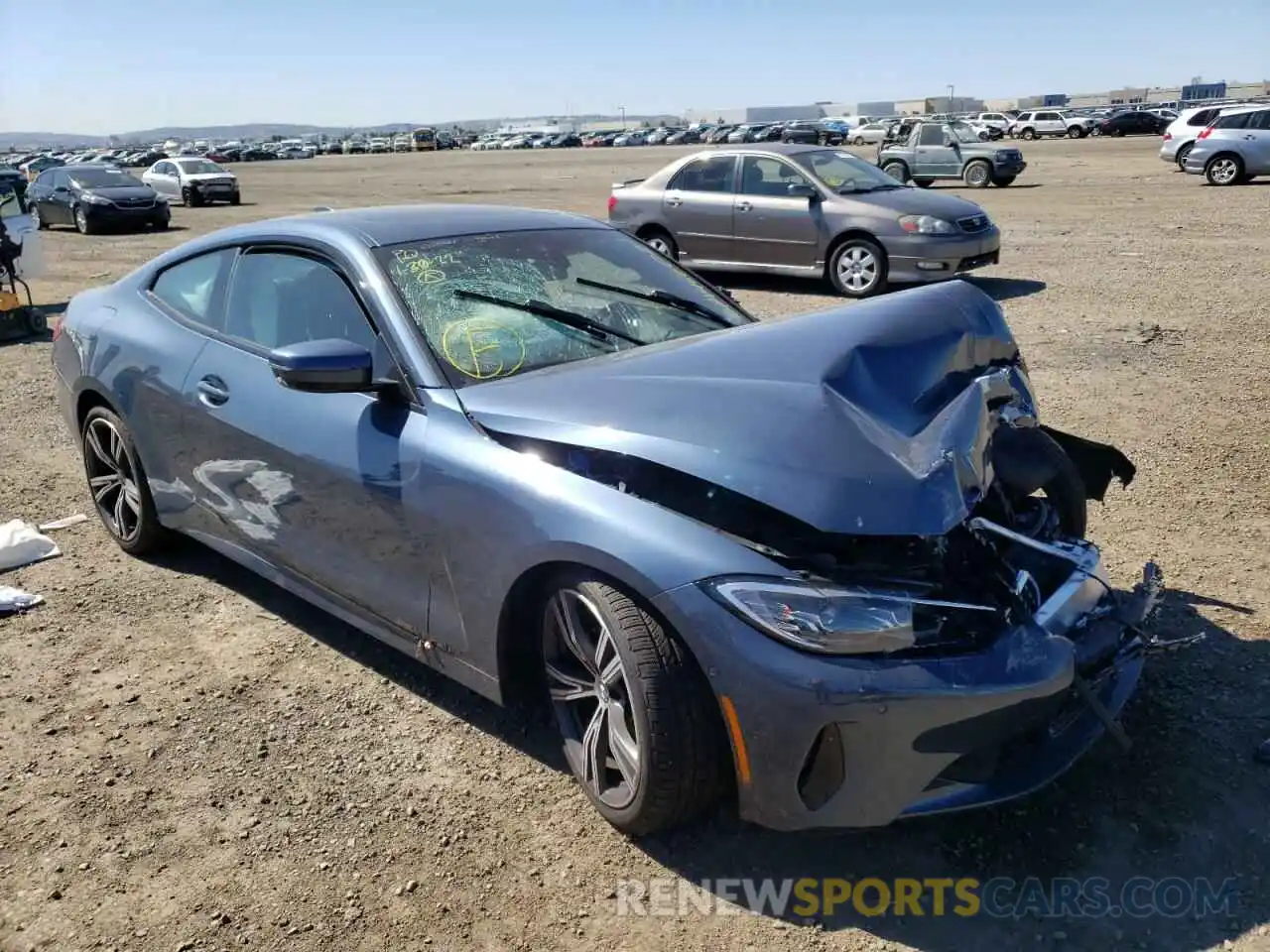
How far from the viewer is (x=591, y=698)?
9.77 feet

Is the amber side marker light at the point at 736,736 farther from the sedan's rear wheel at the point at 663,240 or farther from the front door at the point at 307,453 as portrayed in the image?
the sedan's rear wheel at the point at 663,240

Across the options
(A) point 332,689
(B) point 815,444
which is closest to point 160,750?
(A) point 332,689

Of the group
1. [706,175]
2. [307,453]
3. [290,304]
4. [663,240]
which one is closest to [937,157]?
[706,175]

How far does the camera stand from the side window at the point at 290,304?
3543 mm

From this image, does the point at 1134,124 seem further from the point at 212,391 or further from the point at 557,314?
the point at 212,391

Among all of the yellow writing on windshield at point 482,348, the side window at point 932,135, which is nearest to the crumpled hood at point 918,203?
the yellow writing on windshield at point 482,348

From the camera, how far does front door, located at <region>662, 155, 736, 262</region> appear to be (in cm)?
1221

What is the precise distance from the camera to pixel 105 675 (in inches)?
154

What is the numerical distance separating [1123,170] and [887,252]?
21369 millimetres

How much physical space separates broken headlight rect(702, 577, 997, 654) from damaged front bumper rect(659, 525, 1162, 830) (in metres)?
0.03

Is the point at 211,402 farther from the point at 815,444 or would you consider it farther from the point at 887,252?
the point at 887,252

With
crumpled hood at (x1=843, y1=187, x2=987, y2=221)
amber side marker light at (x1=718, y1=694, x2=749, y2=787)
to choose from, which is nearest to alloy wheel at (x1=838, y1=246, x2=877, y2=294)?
crumpled hood at (x1=843, y1=187, x2=987, y2=221)

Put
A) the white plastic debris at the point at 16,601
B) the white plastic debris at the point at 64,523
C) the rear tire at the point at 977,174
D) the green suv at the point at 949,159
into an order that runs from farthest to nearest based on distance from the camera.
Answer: the rear tire at the point at 977,174 < the green suv at the point at 949,159 < the white plastic debris at the point at 64,523 < the white plastic debris at the point at 16,601

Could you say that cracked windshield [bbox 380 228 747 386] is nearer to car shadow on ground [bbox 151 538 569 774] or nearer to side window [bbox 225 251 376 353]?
side window [bbox 225 251 376 353]
